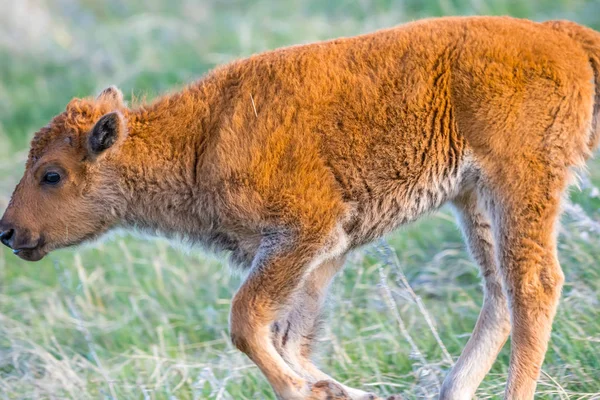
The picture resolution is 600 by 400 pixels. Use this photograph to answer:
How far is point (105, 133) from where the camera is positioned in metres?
5.89

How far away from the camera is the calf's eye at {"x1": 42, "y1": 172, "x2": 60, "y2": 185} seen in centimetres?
599

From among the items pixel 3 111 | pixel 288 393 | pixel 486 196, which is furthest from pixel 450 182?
pixel 3 111

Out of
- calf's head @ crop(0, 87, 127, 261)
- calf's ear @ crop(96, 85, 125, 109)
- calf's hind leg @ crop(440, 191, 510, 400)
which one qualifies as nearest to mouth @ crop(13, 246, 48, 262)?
calf's head @ crop(0, 87, 127, 261)

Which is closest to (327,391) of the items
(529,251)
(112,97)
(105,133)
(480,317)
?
(480,317)

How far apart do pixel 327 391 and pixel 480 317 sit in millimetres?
1124

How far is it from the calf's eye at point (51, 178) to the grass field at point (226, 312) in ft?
1.91

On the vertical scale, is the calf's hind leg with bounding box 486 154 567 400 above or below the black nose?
below

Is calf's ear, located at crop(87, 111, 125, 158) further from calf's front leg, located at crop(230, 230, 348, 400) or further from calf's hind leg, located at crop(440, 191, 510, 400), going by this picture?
calf's hind leg, located at crop(440, 191, 510, 400)

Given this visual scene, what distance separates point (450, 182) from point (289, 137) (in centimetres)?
91

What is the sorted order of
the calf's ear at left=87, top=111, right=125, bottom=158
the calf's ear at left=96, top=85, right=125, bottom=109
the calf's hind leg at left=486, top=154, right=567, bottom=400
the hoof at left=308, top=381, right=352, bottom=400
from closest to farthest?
the calf's hind leg at left=486, top=154, right=567, bottom=400, the hoof at left=308, top=381, right=352, bottom=400, the calf's ear at left=87, top=111, right=125, bottom=158, the calf's ear at left=96, top=85, right=125, bottom=109

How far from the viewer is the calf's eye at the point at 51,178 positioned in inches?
236

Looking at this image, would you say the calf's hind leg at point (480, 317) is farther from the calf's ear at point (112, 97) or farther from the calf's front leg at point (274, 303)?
the calf's ear at point (112, 97)

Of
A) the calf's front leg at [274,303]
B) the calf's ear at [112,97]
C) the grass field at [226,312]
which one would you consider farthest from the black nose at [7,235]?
the calf's front leg at [274,303]

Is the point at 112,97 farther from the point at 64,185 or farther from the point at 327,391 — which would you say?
the point at 327,391
